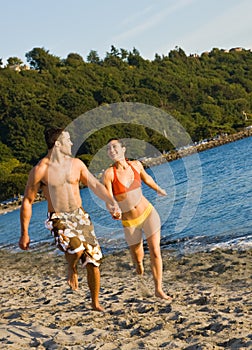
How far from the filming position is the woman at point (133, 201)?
266 inches

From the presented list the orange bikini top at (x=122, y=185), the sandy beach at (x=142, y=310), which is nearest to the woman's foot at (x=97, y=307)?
the sandy beach at (x=142, y=310)

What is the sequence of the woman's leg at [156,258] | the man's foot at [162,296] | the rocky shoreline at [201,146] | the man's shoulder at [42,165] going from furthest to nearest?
the rocky shoreline at [201,146] < the man's foot at [162,296] < the woman's leg at [156,258] < the man's shoulder at [42,165]

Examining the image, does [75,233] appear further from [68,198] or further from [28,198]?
[28,198]

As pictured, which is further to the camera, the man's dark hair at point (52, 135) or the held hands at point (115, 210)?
the held hands at point (115, 210)

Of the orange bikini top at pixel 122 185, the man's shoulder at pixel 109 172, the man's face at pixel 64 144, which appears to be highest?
the man's face at pixel 64 144

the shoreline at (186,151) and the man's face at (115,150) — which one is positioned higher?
the man's face at (115,150)

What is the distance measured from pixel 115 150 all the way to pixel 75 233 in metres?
1.11

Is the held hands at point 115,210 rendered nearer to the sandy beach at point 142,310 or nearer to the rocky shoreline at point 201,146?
the sandy beach at point 142,310

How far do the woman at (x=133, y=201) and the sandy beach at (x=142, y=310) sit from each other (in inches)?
27.5

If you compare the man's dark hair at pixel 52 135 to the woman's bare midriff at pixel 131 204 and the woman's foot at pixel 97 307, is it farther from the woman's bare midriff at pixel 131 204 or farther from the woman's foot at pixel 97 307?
the woman's foot at pixel 97 307

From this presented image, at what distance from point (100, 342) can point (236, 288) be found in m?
2.74

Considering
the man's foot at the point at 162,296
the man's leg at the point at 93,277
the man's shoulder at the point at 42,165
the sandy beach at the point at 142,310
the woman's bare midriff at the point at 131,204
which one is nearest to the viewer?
the sandy beach at the point at 142,310

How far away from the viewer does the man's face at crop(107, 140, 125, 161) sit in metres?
6.68

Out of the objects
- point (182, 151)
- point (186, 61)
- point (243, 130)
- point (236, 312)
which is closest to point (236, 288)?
point (236, 312)
